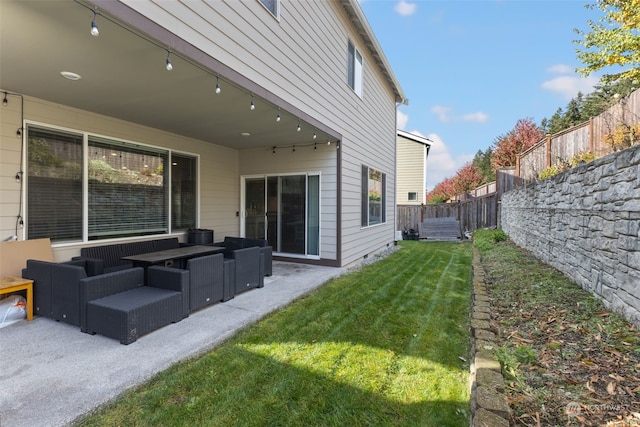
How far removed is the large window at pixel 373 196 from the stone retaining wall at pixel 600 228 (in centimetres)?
395

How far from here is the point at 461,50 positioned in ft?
47.1

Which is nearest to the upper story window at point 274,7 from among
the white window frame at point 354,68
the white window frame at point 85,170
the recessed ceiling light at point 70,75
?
the recessed ceiling light at point 70,75

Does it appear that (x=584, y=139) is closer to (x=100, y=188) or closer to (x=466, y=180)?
→ (x=100, y=188)

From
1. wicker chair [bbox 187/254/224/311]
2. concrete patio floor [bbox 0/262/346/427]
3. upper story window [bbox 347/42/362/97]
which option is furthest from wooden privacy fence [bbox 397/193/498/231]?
wicker chair [bbox 187/254/224/311]

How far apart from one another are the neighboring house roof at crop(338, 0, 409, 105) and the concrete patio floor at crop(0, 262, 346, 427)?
6.35m

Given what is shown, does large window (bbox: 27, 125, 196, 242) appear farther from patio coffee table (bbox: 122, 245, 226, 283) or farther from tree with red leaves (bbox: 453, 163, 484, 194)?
tree with red leaves (bbox: 453, 163, 484, 194)

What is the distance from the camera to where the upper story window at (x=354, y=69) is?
293 inches

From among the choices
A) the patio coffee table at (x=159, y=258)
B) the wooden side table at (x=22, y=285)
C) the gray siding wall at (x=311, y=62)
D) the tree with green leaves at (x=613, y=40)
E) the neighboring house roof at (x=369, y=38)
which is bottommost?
the wooden side table at (x=22, y=285)

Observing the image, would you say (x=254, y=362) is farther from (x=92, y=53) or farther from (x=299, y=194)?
(x=299, y=194)

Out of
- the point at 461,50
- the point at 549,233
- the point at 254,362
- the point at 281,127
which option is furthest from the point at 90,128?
the point at 461,50

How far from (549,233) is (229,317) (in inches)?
212

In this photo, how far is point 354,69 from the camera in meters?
7.75

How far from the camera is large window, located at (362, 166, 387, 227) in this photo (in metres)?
8.47

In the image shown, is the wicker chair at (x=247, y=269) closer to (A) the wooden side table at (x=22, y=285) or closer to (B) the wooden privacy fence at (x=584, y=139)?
(A) the wooden side table at (x=22, y=285)
